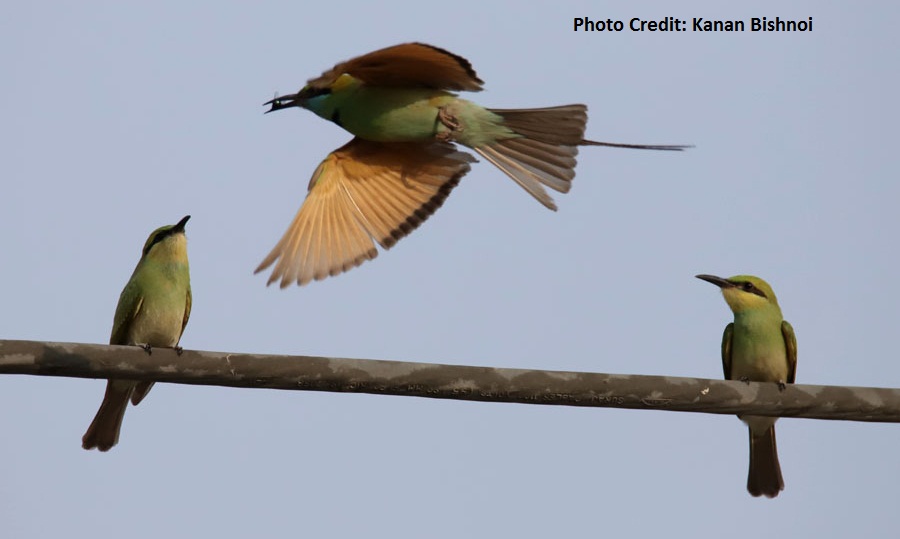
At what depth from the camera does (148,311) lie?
4.79 meters

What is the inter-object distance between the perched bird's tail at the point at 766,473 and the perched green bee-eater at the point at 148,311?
91.3 inches

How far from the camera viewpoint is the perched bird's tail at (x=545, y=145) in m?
5.33

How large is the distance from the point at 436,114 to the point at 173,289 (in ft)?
4.59

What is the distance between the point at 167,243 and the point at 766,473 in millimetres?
2557

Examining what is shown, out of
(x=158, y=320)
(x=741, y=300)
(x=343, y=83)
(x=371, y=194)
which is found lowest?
(x=158, y=320)

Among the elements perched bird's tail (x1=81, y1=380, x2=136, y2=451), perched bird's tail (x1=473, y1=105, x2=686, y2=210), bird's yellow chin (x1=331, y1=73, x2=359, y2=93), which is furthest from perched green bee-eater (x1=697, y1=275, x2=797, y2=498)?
perched bird's tail (x1=81, y1=380, x2=136, y2=451)

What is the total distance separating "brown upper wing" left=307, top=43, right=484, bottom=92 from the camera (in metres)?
5.01

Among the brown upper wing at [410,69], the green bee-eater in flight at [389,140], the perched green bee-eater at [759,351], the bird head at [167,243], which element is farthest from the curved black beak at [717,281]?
the bird head at [167,243]

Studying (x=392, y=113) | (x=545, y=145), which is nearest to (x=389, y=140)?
(x=392, y=113)

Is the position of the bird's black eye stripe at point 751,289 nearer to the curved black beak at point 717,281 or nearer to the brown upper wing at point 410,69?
the curved black beak at point 717,281

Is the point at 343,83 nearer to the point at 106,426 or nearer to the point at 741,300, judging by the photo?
the point at 106,426

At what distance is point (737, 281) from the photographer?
508 cm

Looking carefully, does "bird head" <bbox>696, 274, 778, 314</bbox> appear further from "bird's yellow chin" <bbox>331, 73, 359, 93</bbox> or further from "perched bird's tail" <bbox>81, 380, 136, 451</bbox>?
"perched bird's tail" <bbox>81, 380, 136, 451</bbox>

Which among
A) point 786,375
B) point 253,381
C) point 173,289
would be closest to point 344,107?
point 173,289
